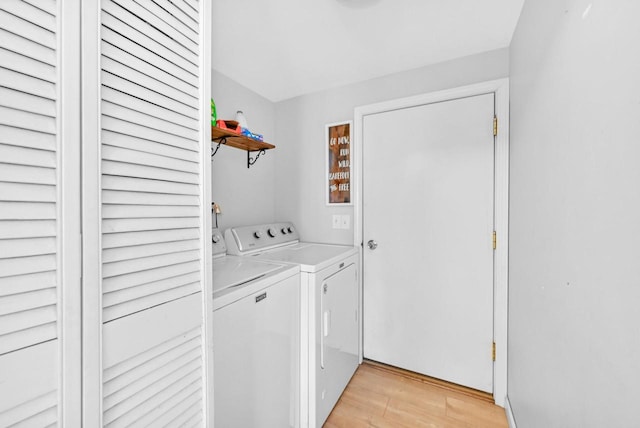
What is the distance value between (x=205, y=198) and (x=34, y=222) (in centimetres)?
38

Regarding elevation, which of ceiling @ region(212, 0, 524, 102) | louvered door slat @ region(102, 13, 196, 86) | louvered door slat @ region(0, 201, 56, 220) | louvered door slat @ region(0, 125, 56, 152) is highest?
ceiling @ region(212, 0, 524, 102)

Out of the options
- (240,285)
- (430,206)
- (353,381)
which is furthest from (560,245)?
(353,381)

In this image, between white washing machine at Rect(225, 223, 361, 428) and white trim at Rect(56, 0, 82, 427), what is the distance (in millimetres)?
971

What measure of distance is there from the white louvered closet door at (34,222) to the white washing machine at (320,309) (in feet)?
3.28

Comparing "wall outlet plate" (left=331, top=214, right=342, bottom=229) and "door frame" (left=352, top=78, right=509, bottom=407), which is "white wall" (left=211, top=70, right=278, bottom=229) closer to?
"wall outlet plate" (left=331, top=214, right=342, bottom=229)

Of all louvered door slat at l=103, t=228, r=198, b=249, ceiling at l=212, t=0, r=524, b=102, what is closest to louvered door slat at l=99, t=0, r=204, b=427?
louvered door slat at l=103, t=228, r=198, b=249

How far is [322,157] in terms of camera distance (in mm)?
2232

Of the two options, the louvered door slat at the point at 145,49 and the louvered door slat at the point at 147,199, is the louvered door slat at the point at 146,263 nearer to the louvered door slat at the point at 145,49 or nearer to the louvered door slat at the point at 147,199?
the louvered door slat at the point at 147,199

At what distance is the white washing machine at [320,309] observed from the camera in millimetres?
1396

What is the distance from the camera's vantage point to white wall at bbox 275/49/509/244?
1937 millimetres

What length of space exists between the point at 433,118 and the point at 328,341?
5.42 feet

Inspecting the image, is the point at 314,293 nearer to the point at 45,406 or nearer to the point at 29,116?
the point at 45,406

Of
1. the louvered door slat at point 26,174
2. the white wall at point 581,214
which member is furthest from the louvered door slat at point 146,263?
the white wall at point 581,214

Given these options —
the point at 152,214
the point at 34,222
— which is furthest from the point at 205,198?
the point at 34,222
